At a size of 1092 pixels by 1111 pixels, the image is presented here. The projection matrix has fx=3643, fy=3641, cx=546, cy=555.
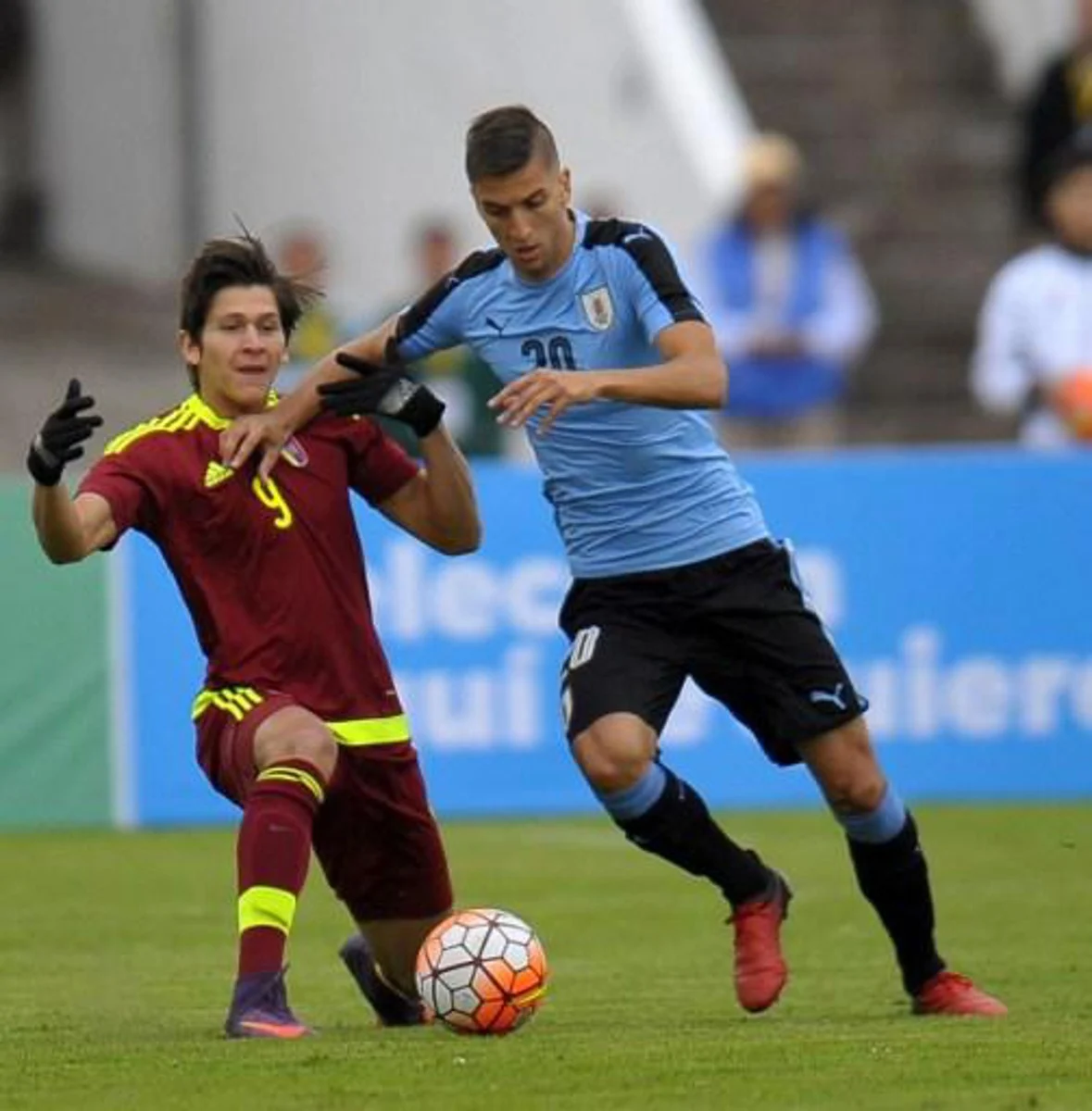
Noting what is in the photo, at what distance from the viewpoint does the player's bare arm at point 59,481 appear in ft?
28.2

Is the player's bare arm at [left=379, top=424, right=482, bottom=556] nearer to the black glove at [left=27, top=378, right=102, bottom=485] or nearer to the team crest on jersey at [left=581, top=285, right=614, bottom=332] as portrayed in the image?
the team crest on jersey at [left=581, top=285, right=614, bottom=332]

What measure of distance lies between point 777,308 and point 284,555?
9528mm

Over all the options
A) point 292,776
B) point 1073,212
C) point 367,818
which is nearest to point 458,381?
point 1073,212

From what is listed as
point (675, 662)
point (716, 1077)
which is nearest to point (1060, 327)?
point (675, 662)

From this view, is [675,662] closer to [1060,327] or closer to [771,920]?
[771,920]

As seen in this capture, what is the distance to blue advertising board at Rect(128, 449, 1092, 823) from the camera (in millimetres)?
→ 15633

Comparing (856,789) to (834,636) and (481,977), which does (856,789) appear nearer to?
(481,977)

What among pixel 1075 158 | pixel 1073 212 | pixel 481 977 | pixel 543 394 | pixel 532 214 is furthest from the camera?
pixel 1073 212

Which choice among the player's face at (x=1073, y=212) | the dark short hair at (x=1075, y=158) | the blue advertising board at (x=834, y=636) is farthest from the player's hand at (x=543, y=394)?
the player's face at (x=1073, y=212)

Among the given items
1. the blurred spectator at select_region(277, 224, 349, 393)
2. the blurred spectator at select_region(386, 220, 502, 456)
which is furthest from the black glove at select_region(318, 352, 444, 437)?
the blurred spectator at select_region(386, 220, 502, 456)

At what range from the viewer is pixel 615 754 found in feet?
30.2

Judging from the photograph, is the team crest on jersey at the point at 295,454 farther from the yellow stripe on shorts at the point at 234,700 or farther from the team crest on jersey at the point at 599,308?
the team crest on jersey at the point at 599,308

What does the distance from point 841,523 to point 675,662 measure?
6.55m

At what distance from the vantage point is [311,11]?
22.6 metres
